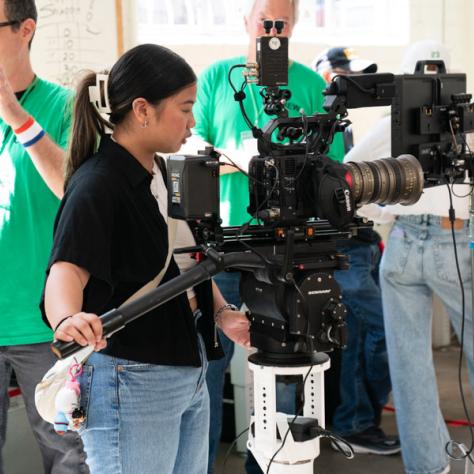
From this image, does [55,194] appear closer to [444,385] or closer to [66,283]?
[66,283]

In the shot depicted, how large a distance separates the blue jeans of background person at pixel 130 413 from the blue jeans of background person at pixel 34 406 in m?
0.66

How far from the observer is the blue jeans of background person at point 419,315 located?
2803mm

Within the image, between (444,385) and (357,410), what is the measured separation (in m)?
0.96

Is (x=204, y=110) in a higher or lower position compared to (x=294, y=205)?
higher

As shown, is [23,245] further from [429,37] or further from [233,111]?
[429,37]

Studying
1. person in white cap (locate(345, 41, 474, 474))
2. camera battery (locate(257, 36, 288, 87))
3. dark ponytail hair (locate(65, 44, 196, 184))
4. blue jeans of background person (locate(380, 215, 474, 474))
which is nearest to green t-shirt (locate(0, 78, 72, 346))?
dark ponytail hair (locate(65, 44, 196, 184))

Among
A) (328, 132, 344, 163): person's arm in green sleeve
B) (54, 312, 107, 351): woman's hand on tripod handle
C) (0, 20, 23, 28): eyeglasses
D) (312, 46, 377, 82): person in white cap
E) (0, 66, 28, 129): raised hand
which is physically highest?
(0, 20, 23, 28): eyeglasses

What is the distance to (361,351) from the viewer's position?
3.72 metres

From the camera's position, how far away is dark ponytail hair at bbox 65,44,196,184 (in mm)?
1692

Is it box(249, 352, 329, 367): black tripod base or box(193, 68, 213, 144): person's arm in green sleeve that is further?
box(193, 68, 213, 144): person's arm in green sleeve

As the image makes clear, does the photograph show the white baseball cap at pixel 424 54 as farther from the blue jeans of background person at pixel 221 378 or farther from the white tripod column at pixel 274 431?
the white tripod column at pixel 274 431

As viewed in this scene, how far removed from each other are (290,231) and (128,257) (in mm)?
318

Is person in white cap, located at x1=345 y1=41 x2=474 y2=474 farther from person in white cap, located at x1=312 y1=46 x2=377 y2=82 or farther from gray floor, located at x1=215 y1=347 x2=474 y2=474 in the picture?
person in white cap, located at x1=312 y1=46 x2=377 y2=82

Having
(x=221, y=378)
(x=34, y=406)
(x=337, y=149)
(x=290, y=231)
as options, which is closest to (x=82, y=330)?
(x=290, y=231)
